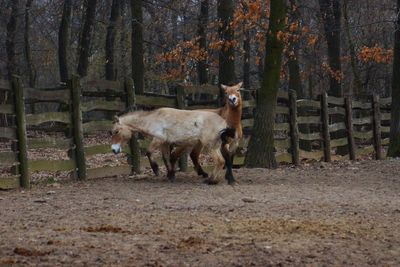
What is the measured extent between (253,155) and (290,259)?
25.3 feet

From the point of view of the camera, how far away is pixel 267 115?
12828 millimetres

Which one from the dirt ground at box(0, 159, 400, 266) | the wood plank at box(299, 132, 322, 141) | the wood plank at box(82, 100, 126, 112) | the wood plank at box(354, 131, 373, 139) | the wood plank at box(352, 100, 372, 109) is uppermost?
the wood plank at box(82, 100, 126, 112)

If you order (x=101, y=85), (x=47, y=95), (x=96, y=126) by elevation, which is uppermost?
(x=101, y=85)

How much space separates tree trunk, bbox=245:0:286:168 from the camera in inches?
498

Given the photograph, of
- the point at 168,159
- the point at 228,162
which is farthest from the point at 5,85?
the point at 228,162

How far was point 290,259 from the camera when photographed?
5.26 metres

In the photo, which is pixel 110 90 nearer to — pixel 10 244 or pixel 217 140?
pixel 217 140

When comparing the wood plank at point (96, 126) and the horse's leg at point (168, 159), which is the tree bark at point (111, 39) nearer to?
the wood plank at point (96, 126)

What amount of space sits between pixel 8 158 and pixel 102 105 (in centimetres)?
229

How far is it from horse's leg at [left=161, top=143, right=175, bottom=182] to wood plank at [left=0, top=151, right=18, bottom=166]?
2449 mm

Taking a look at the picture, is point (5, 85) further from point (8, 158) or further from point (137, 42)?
point (137, 42)

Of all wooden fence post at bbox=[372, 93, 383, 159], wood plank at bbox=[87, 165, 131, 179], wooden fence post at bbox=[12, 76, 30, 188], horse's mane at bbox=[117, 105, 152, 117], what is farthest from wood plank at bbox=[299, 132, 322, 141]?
wooden fence post at bbox=[12, 76, 30, 188]

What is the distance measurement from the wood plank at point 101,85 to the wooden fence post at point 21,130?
1.63 metres

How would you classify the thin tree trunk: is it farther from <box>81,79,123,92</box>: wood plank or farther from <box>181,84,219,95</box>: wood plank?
<box>81,79,123,92</box>: wood plank
